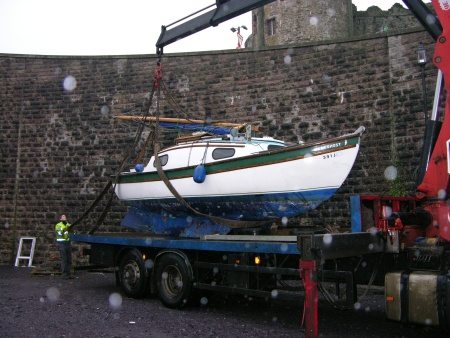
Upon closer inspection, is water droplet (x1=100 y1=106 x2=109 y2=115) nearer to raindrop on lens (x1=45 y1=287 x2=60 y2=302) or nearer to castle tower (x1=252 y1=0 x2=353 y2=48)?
raindrop on lens (x1=45 y1=287 x2=60 y2=302)

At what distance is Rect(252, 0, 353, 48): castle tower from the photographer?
2762 centimetres

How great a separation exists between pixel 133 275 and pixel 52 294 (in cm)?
178

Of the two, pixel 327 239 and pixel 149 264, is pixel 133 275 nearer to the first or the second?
pixel 149 264

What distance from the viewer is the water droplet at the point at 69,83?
49.0ft

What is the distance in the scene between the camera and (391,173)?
35.9 ft

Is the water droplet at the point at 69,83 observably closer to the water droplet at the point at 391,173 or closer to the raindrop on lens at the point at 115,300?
the raindrop on lens at the point at 115,300

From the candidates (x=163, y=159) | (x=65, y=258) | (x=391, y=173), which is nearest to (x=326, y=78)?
(x=391, y=173)

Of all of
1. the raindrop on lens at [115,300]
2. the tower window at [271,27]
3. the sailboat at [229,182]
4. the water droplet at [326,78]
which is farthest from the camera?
the tower window at [271,27]

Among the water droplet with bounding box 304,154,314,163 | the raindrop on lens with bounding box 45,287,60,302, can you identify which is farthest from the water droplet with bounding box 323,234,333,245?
the raindrop on lens with bounding box 45,287,60,302

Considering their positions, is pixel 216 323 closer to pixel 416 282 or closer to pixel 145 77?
pixel 416 282

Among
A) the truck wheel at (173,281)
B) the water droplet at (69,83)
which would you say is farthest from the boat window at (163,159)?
the water droplet at (69,83)

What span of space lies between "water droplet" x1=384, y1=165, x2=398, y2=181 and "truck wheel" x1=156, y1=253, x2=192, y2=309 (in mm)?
5795

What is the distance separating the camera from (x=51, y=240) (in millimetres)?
14297

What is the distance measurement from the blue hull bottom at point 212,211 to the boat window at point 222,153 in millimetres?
763
